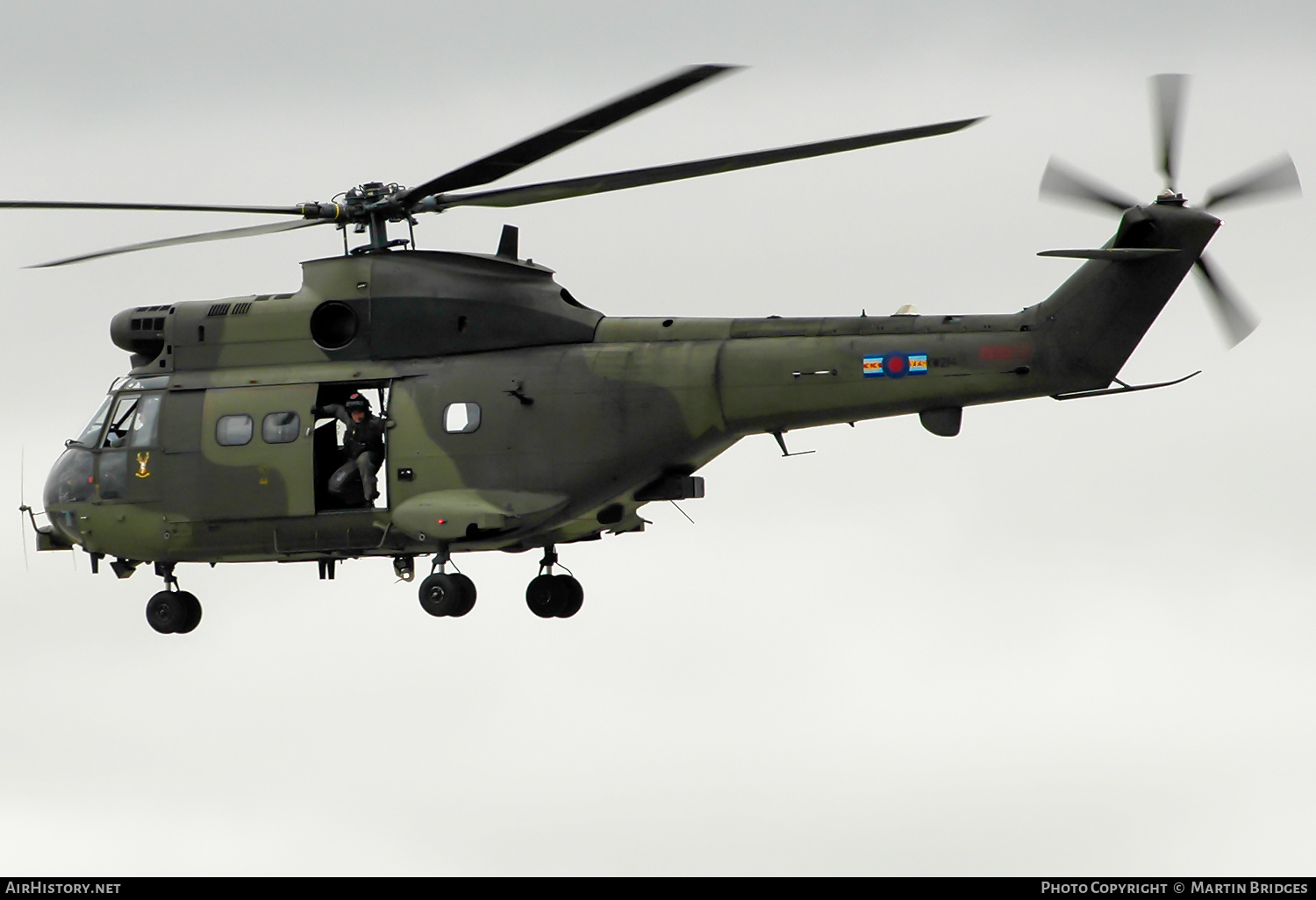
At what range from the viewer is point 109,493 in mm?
30906

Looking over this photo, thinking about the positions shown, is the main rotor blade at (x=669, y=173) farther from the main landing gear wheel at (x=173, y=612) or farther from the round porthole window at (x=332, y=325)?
the main landing gear wheel at (x=173, y=612)

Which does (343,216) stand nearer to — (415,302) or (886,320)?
(415,302)

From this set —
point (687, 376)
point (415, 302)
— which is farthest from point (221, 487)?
point (687, 376)

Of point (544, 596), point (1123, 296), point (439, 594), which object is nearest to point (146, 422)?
point (439, 594)

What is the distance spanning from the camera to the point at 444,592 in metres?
28.6

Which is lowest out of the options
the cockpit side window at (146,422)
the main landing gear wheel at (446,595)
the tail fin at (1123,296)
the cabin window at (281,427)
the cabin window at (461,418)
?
the main landing gear wheel at (446,595)

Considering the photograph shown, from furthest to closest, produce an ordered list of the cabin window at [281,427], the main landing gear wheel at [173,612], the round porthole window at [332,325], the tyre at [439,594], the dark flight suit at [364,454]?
1. the main landing gear wheel at [173,612]
2. the round porthole window at [332,325]
3. the cabin window at [281,427]
4. the dark flight suit at [364,454]
5. the tyre at [439,594]

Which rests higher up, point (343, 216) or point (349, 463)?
point (343, 216)

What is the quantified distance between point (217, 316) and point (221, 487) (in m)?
2.47

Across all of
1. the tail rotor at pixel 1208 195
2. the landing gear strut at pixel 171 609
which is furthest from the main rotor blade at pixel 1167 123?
the landing gear strut at pixel 171 609

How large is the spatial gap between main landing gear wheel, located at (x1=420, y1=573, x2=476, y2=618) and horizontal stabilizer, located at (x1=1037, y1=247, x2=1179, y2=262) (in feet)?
29.3

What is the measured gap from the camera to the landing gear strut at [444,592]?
2862cm

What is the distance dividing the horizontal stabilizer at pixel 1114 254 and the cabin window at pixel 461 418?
26.3ft

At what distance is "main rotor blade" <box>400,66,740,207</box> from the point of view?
78.3 ft
